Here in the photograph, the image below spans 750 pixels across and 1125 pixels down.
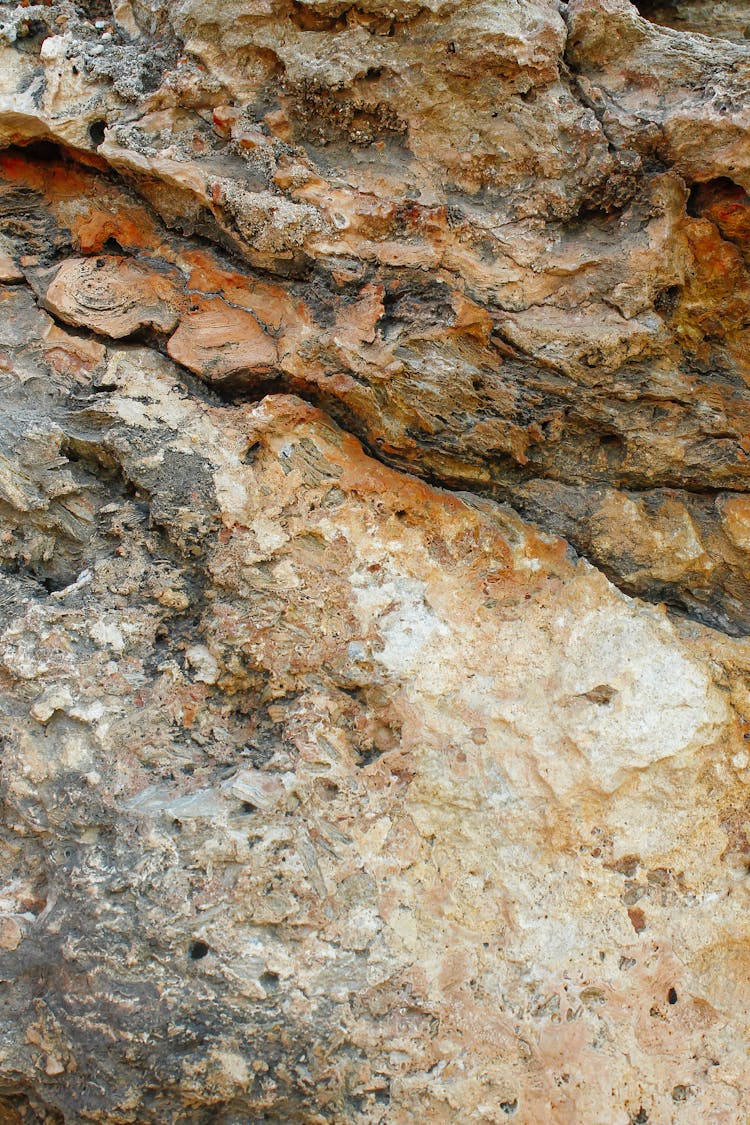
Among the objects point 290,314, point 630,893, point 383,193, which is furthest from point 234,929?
point 383,193

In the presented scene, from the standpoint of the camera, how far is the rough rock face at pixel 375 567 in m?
2.25

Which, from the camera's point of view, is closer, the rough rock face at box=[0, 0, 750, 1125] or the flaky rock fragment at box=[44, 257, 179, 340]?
the rough rock face at box=[0, 0, 750, 1125]

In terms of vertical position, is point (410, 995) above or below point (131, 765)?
below

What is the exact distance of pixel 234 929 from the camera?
7.30ft

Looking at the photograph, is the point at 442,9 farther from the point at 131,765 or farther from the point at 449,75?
the point at 131,765

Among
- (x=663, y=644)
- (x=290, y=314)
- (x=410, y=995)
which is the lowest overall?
(x=410, y=995)

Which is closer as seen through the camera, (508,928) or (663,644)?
(508,928)

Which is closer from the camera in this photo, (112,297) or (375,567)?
(375,567)

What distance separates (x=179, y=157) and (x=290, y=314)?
1.77 feet

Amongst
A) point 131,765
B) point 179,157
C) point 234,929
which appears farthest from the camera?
point 179,157

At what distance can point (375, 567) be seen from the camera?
258cm

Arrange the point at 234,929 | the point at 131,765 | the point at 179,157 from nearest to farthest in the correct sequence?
the point at 234,929, the point at 131,765, the point at 179,157

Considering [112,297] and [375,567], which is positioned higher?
[112,297]

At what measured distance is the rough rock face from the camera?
2246mm
